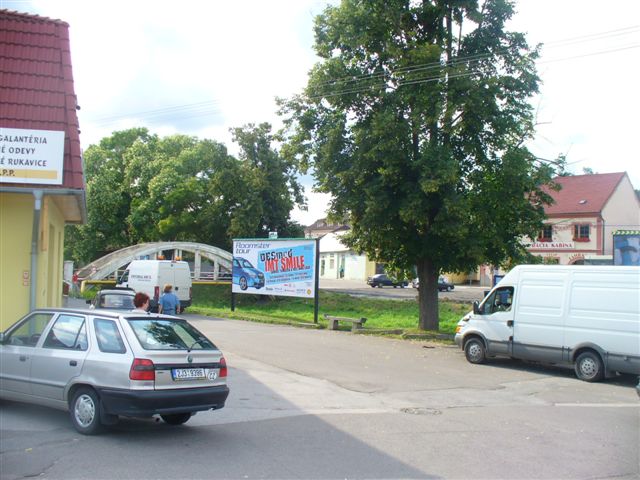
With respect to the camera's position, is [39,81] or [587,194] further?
[587,194]

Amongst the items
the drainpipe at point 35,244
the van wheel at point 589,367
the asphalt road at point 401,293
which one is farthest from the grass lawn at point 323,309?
the drainpipe at point 35,244

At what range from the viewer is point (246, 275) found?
30.0m

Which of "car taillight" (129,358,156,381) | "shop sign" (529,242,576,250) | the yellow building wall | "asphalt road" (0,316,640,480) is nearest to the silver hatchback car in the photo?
"car taillight" (129,358,156,381)

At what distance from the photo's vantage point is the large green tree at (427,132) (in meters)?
19.6

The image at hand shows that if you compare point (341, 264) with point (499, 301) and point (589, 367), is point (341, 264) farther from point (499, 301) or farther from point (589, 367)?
point (589, 367)

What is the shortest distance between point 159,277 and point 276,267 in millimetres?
6537

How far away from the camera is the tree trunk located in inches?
875

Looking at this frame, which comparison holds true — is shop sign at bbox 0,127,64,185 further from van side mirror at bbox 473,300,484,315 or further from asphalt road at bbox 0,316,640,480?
van side mirror at bbox 473,300,484,315

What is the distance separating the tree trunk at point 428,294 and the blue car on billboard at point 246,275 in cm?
919

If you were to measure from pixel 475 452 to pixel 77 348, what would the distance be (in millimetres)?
5147

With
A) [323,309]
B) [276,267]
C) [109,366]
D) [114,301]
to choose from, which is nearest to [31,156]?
[109,366]

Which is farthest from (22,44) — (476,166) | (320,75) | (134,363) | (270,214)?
(270,214)

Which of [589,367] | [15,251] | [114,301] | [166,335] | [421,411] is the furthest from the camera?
[114,301]

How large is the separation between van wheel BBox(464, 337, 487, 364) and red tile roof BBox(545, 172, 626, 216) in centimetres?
Result: 4404
